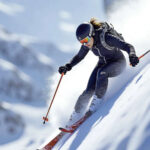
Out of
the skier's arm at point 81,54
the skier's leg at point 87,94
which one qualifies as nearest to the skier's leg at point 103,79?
the skier's leg at point 87,94

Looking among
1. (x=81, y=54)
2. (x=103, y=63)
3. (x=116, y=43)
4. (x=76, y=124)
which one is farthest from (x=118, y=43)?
(x=76, y=124)

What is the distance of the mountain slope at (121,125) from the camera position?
3826 millimetres

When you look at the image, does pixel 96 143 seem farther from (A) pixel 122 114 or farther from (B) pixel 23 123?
(B) pixel 23 123

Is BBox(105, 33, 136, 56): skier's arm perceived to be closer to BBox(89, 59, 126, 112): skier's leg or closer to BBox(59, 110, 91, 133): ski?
BBox(89, 59, 126, 112): skier's leg

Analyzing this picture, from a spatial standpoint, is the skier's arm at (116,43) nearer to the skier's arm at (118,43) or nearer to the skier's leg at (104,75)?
the skier's arm at (118,43)

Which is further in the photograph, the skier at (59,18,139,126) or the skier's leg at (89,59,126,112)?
the skier's leg at (89,59,126,112)

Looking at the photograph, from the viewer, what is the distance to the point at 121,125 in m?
4.23

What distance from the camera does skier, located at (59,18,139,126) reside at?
5711 mm

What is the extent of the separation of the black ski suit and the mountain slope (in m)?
0.43

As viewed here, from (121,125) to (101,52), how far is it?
2075 mm

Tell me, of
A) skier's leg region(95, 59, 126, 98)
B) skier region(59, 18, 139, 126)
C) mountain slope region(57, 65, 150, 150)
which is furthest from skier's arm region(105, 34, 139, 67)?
mountain slope region(57, 65, 150, 150)

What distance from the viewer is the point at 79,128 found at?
19.1 ft

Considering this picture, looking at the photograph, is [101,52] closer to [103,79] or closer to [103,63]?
[103,63]

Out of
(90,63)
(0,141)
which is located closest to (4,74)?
(0,141)
